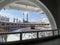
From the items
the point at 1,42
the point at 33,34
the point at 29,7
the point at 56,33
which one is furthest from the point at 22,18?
the point at 1,42

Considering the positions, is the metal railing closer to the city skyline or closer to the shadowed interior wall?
the shadowed interior wall

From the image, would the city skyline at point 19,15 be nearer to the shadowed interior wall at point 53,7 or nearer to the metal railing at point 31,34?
the shadowed interior wall at point 53,7

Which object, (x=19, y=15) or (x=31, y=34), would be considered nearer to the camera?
(x=31, y=34)

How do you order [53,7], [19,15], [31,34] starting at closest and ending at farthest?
[31,34]
[53,7]
[19,15]

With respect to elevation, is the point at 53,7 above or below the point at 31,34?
above

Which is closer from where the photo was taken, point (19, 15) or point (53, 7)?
point (53, 7)

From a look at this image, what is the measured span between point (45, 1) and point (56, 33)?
2.83m

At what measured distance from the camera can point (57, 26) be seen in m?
9.88

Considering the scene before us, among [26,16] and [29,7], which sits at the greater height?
[29,7]

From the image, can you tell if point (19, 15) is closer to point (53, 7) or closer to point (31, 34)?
point (53, 7)

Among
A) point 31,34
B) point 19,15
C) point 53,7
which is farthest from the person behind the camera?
point 19,15

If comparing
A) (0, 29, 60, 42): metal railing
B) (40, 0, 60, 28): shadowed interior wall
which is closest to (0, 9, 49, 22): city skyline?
(40, 0, 60, 28): shadowed interior wall

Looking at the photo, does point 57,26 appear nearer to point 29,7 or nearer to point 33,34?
point 33,34

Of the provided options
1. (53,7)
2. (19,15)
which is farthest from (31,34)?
(19,15)
